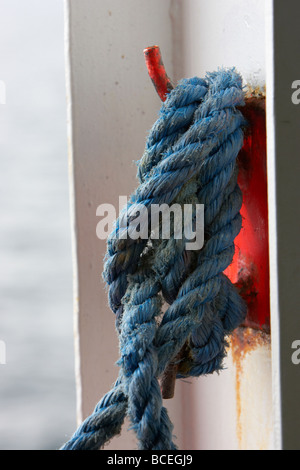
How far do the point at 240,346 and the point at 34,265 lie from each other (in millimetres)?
1361

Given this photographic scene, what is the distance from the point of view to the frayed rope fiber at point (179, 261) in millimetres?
496

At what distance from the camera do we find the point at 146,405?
48cm

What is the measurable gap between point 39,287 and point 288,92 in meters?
1.65

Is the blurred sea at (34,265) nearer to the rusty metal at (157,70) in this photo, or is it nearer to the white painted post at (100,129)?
the white painted post at (100,129)

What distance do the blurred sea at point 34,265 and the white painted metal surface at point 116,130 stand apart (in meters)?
1.09


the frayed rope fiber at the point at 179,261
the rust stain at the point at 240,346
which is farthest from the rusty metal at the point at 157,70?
the rust stain at the point at 240,346

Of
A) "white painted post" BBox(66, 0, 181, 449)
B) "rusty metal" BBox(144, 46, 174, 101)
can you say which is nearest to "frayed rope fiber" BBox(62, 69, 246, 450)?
"rusty metal" BBox(144, 46, 174, 101)

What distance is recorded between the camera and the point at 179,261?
54 cm

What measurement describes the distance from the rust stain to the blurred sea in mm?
1300

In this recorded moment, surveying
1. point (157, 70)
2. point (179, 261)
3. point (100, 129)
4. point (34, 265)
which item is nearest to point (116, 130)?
point (100, 129)

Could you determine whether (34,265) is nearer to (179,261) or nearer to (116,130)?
(116,130)

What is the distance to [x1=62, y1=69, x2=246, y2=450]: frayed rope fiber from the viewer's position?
50 cm

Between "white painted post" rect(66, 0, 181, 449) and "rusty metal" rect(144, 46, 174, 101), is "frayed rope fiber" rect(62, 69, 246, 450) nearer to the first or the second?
"rusty metal" rect(144, 46, 174, 101)

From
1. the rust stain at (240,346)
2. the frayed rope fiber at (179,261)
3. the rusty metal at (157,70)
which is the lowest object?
the rust stain at (240,346)
